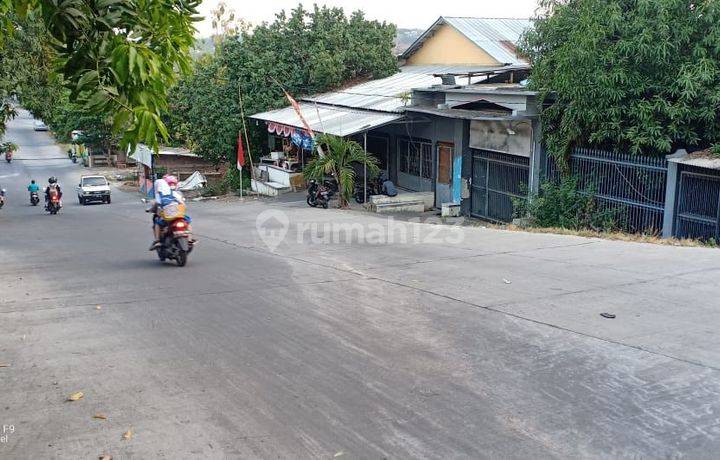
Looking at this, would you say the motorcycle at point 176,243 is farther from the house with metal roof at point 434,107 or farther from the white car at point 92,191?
the white car at point 92,191

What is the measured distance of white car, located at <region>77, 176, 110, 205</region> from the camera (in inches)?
1425

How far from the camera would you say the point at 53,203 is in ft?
95.4

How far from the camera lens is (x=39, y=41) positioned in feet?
75.5

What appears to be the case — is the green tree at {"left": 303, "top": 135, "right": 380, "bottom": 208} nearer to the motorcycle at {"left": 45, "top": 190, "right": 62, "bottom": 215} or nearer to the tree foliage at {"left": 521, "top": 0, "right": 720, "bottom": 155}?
the tree foliage at {"left": 521, "top": 0, "right": 720, "bottom": 155}

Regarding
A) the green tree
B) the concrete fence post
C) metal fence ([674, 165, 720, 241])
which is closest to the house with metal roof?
the green tree

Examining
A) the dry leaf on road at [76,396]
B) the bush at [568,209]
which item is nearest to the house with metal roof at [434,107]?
the bush at [568,209]

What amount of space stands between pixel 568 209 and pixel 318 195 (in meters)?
9.33

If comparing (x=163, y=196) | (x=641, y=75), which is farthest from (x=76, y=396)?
(x=641, y=75)

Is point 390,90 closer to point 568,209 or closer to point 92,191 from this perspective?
point 568,209

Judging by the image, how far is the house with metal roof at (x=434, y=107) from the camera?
20.9 m

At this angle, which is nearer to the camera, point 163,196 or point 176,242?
point 176,242

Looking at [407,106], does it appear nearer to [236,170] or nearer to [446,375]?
[236,170]

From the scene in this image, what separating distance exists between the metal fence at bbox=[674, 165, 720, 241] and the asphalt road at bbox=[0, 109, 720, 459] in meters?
1.94

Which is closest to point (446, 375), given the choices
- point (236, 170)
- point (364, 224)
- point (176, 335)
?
point (176, 335)
